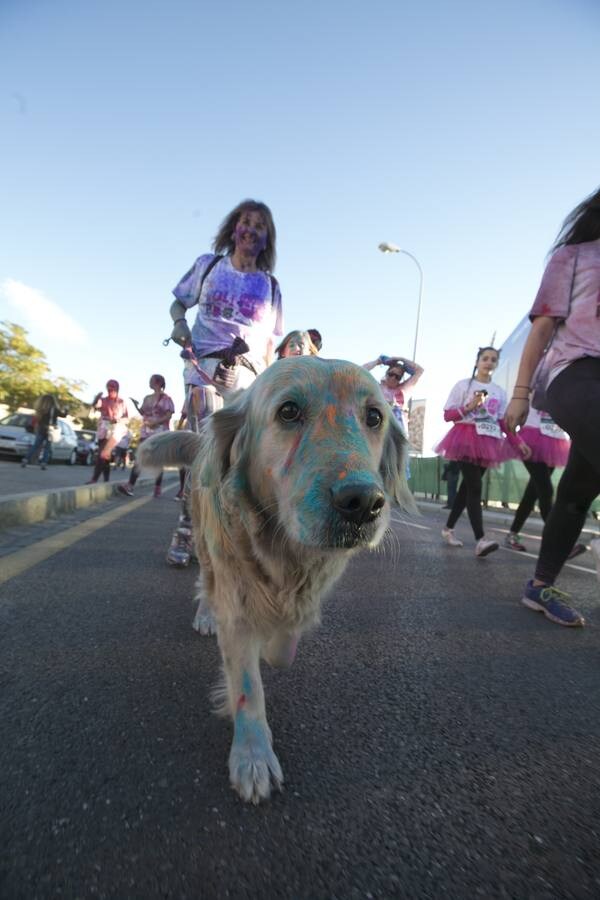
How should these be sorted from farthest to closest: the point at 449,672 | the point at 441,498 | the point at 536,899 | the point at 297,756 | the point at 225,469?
the point at 441,498 < the point at 449,672 < the point at 225,469 < the point at 297,756 < the point at 536,899

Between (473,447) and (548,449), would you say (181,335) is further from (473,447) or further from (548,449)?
(548,449)

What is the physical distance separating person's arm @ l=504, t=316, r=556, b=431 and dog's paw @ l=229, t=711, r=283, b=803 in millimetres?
2397

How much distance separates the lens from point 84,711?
63.1 inches

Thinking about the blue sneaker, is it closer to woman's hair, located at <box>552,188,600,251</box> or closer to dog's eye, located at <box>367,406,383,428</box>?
dog's eye, located at <box>367,406,383,428</box>

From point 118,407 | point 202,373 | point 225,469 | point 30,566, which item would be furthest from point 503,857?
point 118,407

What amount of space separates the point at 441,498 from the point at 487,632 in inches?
742

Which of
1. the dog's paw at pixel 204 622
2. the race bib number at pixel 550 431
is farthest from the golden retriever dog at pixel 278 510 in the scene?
the race bib number at pixel 550 431

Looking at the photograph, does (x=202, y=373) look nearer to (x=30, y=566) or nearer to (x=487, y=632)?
(x=30, y=566)

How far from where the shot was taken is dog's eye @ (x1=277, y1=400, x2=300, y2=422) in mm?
1750

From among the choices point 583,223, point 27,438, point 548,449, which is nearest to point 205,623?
point 583,223

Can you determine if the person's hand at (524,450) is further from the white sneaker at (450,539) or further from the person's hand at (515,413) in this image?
the white sneaker at (450,539)

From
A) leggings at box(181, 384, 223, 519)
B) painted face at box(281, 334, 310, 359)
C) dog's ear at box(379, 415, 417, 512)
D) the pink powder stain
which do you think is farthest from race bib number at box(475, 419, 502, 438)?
the pink powder stain

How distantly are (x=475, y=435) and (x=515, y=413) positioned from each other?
2.81 metres

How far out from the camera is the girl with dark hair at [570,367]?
2568mm
